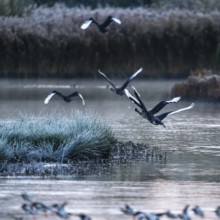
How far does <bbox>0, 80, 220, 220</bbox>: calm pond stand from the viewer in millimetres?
16406

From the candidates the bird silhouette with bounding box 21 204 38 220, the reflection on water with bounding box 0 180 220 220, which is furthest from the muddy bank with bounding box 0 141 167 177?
the bird silhouette with bounding box 21 204 38 220

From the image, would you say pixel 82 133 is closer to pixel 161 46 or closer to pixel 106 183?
pixel 106 183

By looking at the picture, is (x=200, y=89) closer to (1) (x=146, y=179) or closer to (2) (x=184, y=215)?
(1) (x=146, y=179)

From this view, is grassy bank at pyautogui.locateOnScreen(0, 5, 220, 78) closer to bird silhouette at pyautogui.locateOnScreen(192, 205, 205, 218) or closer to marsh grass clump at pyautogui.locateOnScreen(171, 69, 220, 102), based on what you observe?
marsh grass clump at pyautogui.locateOnScreen(171, 69, 220, 102)

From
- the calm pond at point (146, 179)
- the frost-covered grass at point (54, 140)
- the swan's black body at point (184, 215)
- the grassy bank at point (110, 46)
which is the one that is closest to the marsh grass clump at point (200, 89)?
the calm pond at point (146, 179)

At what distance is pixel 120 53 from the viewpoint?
4481cm

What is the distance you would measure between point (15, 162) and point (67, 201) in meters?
3.75

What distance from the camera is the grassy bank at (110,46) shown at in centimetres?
4388

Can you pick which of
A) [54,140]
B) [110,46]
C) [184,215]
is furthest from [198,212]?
[110,46]

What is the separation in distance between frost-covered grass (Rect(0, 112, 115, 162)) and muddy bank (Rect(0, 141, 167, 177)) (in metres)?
A: 0.17

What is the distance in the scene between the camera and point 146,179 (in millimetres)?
19016

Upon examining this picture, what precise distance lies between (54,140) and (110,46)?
970 inches

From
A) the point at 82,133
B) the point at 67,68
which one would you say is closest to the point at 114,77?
the point at 67,68

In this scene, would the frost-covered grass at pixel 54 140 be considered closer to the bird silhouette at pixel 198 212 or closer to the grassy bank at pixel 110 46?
the bird silhouette at pixel 198 212
